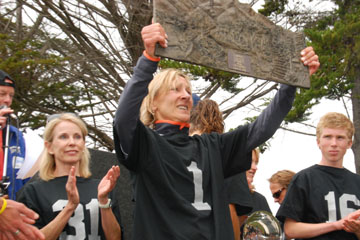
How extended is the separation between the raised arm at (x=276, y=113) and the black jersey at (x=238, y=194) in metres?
0.59

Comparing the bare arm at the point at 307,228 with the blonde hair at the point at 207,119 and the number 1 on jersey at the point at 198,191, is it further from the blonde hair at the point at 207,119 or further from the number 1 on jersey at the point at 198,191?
the number 1 on jersey at the point at 198,191

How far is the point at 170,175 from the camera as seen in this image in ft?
8.91

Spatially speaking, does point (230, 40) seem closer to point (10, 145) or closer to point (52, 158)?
point (52, 158)

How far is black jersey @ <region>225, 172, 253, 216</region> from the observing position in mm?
3418

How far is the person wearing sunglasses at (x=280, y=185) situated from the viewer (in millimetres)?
5121

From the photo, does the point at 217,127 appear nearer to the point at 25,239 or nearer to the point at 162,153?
the point at 162,153

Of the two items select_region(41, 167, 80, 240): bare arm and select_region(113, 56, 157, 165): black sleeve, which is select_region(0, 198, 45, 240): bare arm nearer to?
select_region(41, 167, 80, 240): bare arm

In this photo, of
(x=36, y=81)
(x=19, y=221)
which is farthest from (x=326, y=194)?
(x=36, y=81)

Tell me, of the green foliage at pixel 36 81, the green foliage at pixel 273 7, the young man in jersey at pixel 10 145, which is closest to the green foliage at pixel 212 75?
the green foliage at pixel 273 7

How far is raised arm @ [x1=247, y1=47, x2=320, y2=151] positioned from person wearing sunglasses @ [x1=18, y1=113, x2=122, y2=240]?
85 cm

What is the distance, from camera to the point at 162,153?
2744 mm

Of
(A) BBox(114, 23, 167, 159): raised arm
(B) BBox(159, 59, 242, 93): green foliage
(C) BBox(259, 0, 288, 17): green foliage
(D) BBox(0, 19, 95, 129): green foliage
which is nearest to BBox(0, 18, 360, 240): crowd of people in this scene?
(A) BBox(114, 23, 167, 159): raised arm

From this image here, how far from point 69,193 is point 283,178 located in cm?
278

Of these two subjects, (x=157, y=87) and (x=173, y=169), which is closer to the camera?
→ (x=173, y=169)
